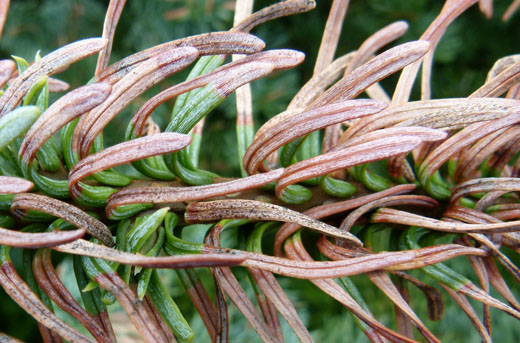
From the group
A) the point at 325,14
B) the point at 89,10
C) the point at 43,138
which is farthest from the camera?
the point at 325,14

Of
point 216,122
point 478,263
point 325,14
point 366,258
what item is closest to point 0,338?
point 366,258

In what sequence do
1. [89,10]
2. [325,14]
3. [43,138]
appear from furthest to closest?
1. [325,14]
2. [89,10]
3. [43,138]

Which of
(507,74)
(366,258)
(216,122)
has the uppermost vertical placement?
(507,74)

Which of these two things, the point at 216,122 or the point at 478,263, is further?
the point at 216,122

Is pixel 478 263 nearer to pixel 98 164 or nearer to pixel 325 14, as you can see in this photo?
pixel 98 164

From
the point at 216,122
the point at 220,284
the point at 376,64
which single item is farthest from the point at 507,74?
the point at 216,122

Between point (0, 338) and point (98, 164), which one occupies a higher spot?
point (98, 164)

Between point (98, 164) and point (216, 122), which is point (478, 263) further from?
point (216, 122)
